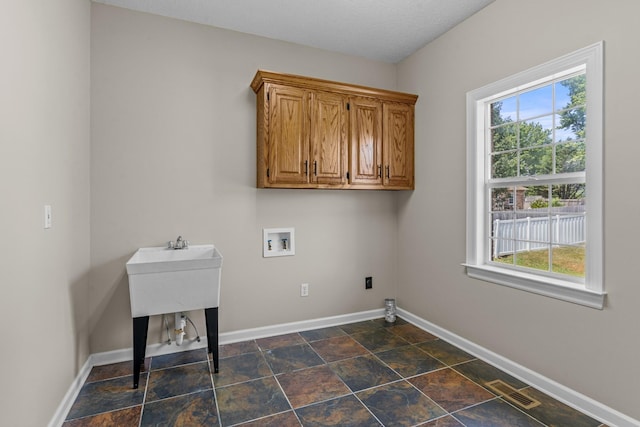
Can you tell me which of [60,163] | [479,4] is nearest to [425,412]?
[60,163]

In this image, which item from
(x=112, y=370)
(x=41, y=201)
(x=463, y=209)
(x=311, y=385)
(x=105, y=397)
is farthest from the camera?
(x=463, y=209)

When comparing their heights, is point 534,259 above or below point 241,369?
above

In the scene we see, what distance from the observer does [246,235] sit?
3010mm

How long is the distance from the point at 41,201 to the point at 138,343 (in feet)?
3.62

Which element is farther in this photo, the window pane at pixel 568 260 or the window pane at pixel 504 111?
the window pane at pixel 504 111

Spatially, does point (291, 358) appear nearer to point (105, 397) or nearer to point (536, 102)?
point (105, 397)

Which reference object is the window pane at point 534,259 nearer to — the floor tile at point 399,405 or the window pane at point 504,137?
the window pane at point 504,137

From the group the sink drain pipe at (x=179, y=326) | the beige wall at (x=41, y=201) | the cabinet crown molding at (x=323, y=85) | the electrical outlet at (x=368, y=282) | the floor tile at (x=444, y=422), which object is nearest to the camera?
the beige wall at (x=41, y=201)

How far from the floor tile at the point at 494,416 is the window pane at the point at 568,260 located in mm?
904

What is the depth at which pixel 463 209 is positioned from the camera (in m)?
2.81

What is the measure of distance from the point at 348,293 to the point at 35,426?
97.5 inches

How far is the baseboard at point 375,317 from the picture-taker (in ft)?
6.15

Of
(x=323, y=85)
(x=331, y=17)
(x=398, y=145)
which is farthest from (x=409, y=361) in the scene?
(x=331, y=17)

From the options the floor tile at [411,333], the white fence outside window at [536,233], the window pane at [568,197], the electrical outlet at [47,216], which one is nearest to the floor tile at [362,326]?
the floor tile at [411,333]
